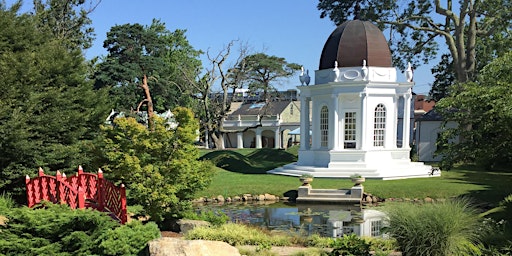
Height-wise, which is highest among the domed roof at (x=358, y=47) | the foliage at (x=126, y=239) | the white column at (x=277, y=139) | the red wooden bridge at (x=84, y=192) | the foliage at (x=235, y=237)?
the domed roof at (x=358, y=47)

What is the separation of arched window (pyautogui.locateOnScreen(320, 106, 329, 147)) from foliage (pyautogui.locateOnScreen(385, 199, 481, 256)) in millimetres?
17199

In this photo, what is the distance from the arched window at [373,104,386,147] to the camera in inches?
928

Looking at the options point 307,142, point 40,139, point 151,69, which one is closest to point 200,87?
point 151,69

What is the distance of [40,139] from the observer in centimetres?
1441

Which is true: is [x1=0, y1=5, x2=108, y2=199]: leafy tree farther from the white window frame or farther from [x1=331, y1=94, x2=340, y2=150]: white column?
the white window frame

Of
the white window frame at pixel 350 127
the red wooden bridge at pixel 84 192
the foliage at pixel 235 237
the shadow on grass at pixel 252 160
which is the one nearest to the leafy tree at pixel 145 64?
the shadow on grass at pixel 252 160

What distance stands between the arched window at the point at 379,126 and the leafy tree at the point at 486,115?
1431 cm

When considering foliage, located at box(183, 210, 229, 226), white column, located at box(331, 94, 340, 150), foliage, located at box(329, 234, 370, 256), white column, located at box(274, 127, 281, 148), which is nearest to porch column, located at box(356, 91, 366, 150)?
white column, located at box(331, 94, 340, 150)

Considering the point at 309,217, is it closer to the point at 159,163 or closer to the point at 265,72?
the point at 159,163

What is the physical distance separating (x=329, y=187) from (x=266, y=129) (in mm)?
32380

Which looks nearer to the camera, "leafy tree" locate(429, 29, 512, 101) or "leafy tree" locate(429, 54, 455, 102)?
"leafy tree" locate(429, 29, 512, 101)

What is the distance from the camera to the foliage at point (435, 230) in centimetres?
669

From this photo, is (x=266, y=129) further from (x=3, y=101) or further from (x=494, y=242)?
(x=494, y=242)

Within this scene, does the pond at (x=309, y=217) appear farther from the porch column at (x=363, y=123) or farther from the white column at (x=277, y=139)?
the white column at (x=277, y=139)
